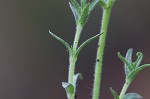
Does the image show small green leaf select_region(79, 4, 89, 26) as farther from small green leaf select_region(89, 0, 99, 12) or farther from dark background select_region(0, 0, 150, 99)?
dark background select_region(0, 0, 150, 99)

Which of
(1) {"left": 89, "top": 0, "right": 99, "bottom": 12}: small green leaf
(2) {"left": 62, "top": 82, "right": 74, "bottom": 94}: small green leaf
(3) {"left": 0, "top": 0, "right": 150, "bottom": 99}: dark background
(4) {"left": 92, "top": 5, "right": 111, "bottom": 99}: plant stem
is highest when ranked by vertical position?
(3) {"left": 0, "top": 0, "right": 150, "bottom": 99}: dark background

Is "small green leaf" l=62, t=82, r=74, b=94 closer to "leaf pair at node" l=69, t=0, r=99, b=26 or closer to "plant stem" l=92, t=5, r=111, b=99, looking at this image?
"plant stem" l=92, t=5, r=111, b=99

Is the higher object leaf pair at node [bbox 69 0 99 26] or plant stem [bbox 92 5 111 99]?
leaf pair at node [bbox 69 0 99 26]

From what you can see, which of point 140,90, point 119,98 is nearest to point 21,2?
point 140,90

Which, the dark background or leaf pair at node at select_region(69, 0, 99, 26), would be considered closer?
leaf pair at node at select_region(69, 0, 99, 26)

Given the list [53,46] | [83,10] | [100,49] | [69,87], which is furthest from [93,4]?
[53,46]

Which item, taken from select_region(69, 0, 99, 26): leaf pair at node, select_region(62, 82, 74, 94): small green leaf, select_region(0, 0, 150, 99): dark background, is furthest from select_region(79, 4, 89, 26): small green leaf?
select_region(0, 0, 150, 99): dark background

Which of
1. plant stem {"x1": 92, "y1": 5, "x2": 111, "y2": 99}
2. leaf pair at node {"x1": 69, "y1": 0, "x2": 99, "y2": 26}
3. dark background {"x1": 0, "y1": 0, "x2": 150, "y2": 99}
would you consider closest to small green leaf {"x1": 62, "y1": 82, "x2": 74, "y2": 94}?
plant stem {"x1": 92, "y1": 5, "x2": 111, "y2": 99}

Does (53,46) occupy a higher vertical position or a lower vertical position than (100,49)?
higher

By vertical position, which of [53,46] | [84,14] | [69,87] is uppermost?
[53,46]

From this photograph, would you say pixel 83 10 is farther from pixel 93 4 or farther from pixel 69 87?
pixel 69 87
